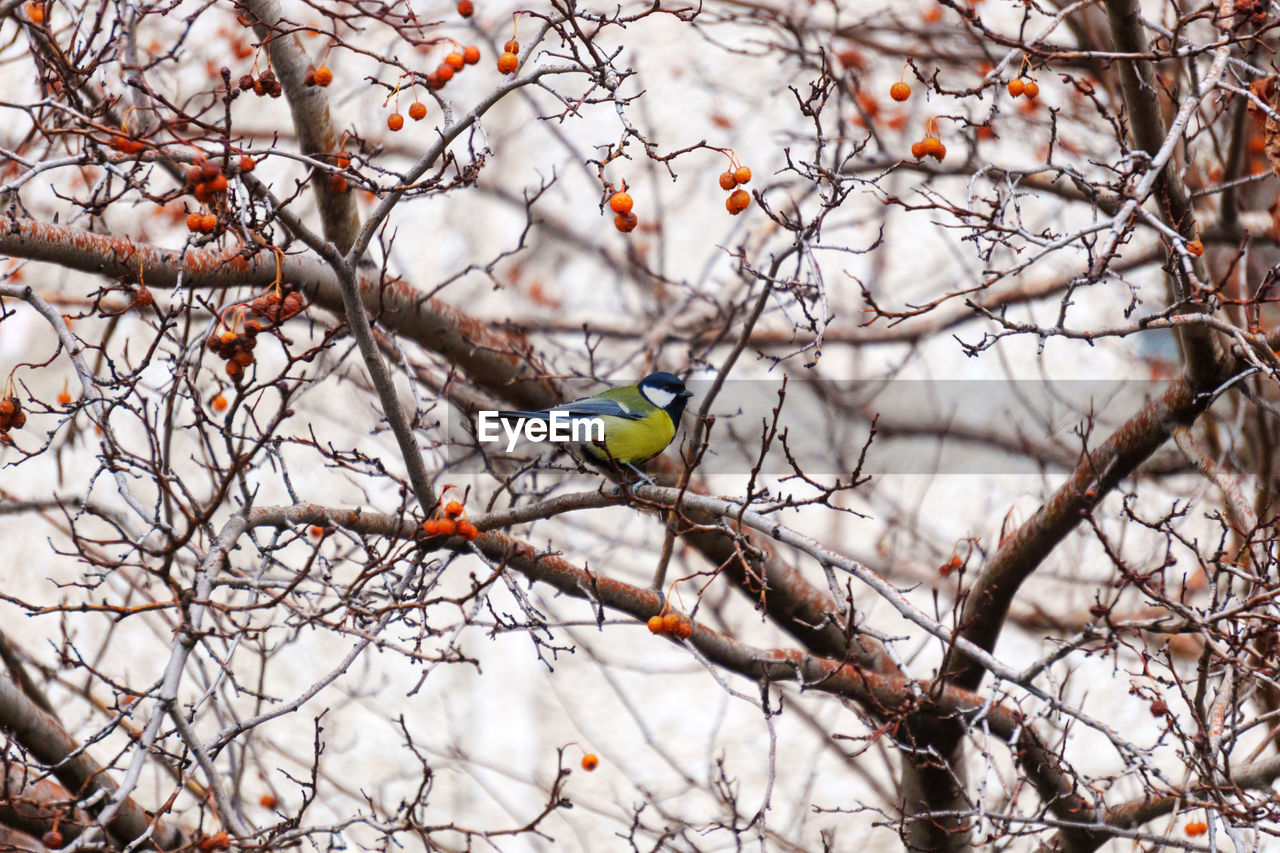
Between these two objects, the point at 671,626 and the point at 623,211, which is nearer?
the point at 623,211

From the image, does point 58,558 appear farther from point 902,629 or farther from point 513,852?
point 902,629

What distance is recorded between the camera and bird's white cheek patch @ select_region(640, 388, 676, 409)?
3.44 meters

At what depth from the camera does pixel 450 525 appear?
2.19m

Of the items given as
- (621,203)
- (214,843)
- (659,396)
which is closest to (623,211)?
(621,203)

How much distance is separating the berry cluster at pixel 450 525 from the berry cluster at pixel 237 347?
0.48m

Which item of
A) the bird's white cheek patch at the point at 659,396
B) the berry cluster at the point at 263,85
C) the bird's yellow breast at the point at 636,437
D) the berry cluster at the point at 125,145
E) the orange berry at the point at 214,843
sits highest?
the bird's white cheek patch at the point at 659,396

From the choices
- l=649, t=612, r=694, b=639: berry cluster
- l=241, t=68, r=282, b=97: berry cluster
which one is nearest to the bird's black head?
l=649, t=612, r=694, b=639: berry cluster

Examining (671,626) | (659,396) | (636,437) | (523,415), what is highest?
(659,396)

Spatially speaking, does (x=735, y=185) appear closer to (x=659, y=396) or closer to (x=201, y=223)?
(x=201, y=223)

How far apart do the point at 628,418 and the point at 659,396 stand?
0.31 m

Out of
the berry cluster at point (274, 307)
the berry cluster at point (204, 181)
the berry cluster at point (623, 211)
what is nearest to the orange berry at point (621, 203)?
the berry cluster at point (623, 211)

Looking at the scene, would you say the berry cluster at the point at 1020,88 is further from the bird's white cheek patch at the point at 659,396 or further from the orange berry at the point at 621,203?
the bird's white cheek patch at the point at 659,396

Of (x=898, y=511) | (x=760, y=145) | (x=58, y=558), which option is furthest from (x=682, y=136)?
(x=58, y=558)

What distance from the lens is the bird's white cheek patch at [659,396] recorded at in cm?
344
